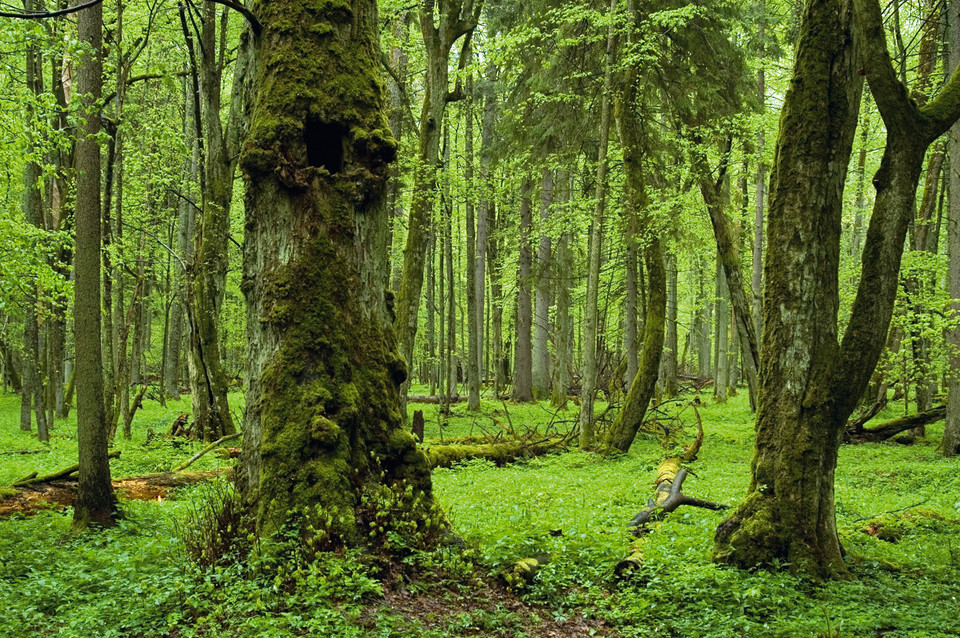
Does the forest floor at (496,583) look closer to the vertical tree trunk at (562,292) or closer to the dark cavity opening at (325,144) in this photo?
the dark cavity opening at (325,144)

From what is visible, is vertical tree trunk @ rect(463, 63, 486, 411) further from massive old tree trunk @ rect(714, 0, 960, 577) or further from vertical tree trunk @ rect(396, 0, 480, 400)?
massive old tree trunk @ rect(714, 0, 960, 577)

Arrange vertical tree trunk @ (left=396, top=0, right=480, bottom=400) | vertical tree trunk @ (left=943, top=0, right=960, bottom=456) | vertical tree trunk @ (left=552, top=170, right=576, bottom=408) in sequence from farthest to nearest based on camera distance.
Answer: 1. vertical tree trunk @ (left=552, top=170, right=576, bottom=408)
2. vertical tree trunk @ (left=396, top=0, right=480, bottom=400)
3. vertical tree trunk @ (left=943, top=0, right=960, bottom=456)

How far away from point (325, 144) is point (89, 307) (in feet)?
9.29

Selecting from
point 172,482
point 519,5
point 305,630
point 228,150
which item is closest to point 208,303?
point 228,150

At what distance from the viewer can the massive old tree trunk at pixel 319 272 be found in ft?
15.7

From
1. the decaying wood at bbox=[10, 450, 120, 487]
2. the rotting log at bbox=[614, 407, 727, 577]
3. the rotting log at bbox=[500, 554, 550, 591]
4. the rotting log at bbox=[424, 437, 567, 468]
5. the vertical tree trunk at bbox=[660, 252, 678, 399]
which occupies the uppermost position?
the vertical tree trunk at bbox=[660, 252, 678, 399]

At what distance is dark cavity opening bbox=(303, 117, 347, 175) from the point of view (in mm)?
5207

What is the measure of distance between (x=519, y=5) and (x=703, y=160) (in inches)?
288

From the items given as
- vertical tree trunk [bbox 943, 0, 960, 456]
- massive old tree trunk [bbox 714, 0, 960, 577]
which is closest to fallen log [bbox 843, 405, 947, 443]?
vertical tree trunk [bbox 943, 0, 960, 456]

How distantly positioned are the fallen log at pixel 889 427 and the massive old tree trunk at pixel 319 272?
1278cm

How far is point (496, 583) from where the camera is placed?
479cm

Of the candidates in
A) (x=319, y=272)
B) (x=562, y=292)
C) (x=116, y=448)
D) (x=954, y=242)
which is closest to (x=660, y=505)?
(x=319, y=272)

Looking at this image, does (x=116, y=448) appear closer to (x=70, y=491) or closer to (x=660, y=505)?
(x=70, y=491)

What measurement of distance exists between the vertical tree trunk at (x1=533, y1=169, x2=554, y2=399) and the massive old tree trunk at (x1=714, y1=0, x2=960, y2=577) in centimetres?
1408
